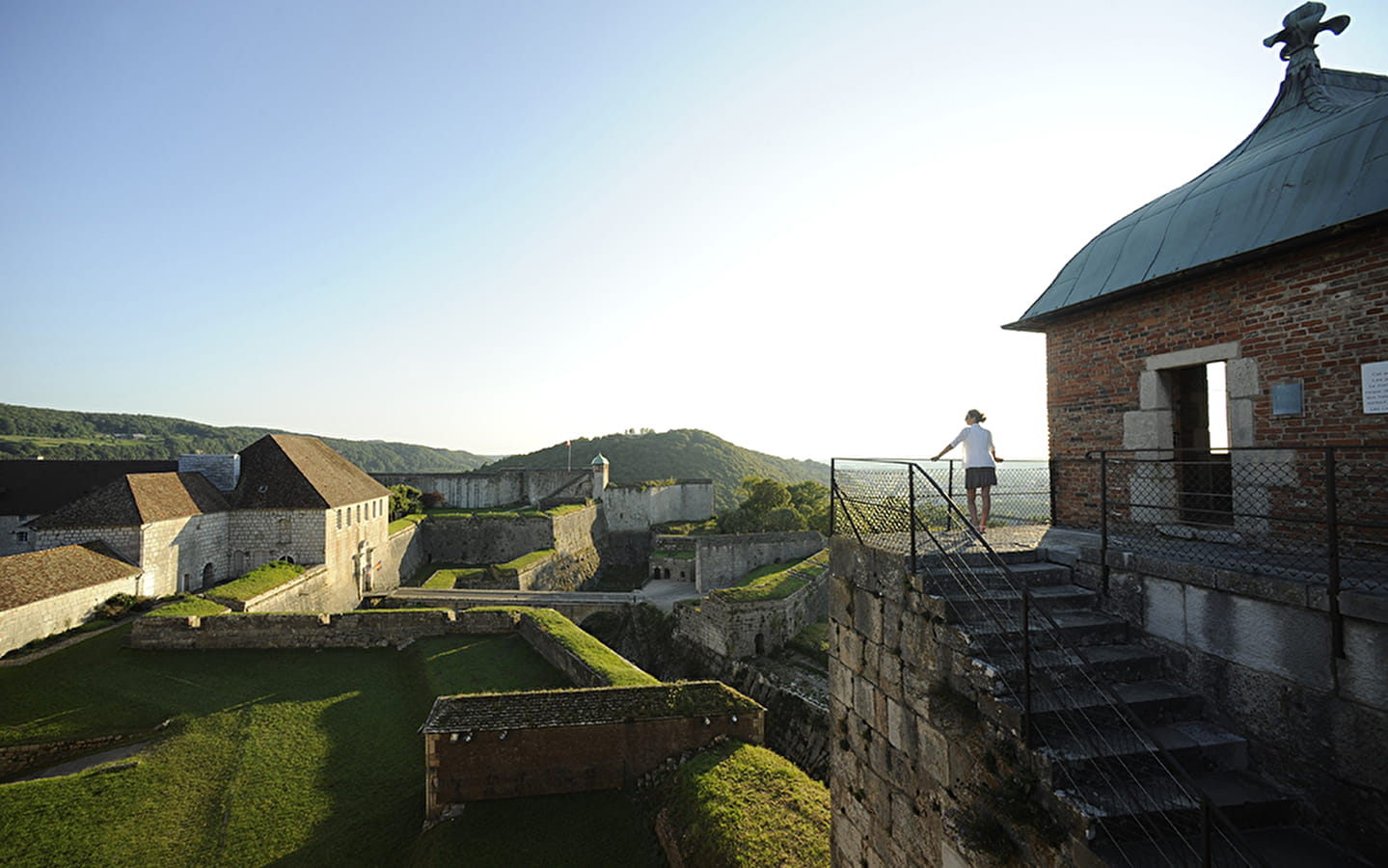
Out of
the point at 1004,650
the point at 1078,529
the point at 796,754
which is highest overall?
the point at 1078,529

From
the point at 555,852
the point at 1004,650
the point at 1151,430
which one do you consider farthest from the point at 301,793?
the point at 1151,430

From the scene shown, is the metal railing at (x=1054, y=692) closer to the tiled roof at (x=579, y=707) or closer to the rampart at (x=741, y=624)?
the tiled roof at (x=579, y=707)

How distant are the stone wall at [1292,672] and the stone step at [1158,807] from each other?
0.29m

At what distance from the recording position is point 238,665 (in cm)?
1553

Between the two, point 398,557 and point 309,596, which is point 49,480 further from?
point 309,596

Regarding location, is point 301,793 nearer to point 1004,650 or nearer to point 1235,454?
point 1004,650

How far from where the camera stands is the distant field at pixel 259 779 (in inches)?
354

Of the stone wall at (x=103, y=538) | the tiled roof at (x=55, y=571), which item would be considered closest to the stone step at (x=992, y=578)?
the tiled roof at (x=55, y=571)

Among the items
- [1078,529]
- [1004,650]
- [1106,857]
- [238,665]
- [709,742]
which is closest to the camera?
[1106,857]

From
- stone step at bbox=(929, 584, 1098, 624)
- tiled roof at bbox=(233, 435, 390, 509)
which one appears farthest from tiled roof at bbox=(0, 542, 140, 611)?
stone step at bbox=(929, 584, 1098, 624)

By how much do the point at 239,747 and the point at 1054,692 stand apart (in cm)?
1465

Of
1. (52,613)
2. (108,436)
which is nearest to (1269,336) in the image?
(52,613)

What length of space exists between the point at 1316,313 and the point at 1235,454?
4.83 ft

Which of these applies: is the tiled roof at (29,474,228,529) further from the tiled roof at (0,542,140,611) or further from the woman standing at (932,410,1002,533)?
the woman standing at (932,410,1002,533)
